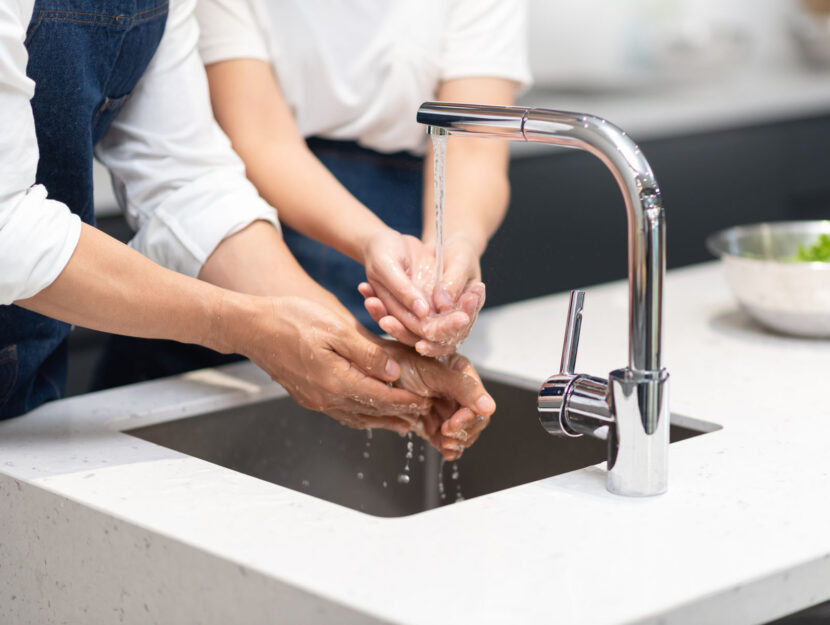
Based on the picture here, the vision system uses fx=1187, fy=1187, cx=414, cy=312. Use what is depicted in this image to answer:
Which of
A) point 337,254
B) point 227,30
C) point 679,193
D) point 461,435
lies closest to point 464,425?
point 461,435

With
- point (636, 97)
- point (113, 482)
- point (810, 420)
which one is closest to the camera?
point (113, 482)

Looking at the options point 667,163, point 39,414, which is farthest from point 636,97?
point 39,414

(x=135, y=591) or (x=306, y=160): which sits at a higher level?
(x=306, y=160)

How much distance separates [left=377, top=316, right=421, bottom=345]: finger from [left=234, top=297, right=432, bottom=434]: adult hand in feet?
0.06

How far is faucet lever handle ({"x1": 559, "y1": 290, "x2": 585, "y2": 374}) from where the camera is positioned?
39.4 inches

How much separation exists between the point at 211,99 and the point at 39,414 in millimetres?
456

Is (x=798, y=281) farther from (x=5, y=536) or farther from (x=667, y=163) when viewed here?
(x=667, y=163)

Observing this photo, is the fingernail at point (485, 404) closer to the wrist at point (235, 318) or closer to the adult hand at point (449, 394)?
the adult hand at point (449, 394)

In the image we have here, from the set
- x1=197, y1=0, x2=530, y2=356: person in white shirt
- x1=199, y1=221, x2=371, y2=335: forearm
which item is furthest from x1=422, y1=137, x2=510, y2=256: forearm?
x1=199, y1=221, x2=371, y2=335: forearm

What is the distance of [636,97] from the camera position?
3.19m

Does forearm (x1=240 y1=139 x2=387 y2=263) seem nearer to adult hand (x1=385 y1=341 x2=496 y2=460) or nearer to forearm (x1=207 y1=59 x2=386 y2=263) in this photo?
forearm (x1=207 y1=59 x2=386 y2=263)

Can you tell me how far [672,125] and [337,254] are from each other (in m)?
1.57

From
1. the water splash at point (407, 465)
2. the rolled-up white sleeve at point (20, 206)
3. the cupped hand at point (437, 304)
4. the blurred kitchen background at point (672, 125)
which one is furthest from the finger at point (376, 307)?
the blurred kitchen background at point (672, 125)

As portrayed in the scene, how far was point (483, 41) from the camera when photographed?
1.55 meters
